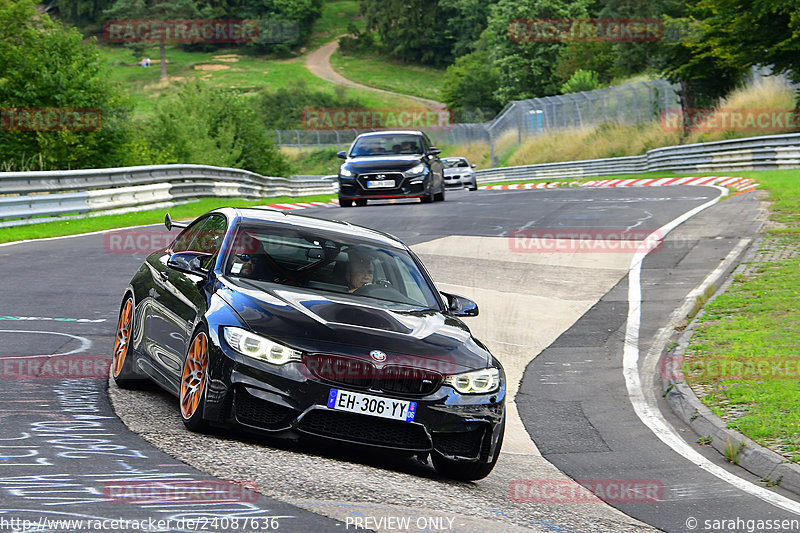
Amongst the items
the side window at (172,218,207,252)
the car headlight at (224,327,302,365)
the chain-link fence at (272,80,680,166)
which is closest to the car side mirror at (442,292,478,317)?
the car headlight at (224,327,302,365)

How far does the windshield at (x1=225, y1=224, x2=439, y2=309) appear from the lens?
7.62 metres

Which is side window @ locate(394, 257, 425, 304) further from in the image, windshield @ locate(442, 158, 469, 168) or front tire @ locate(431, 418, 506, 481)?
windshield @ locate(442, 158, 469, 168)

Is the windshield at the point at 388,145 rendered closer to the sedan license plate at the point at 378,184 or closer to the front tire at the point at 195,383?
the sedan license plate at the point at 378,184

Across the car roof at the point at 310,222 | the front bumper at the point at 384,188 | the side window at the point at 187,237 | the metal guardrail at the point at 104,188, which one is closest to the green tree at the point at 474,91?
the metal guardrail at the point at 104,188

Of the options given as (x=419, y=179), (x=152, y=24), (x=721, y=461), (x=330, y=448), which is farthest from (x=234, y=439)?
(x=152, y=24)

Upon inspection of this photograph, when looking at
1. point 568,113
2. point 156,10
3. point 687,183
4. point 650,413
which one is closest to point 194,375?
point 650,413

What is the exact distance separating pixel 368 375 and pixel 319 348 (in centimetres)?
33

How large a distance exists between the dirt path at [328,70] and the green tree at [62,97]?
9383 centimetres

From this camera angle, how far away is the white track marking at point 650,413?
23.6 feet

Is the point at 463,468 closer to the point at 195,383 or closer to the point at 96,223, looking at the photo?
the point at 195,383

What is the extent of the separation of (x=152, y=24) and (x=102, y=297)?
451ft

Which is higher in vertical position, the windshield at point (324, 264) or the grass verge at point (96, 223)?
the windshield at point (324, 264)

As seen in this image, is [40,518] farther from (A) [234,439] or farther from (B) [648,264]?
(B) [648,264]

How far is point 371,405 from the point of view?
21.1ft
